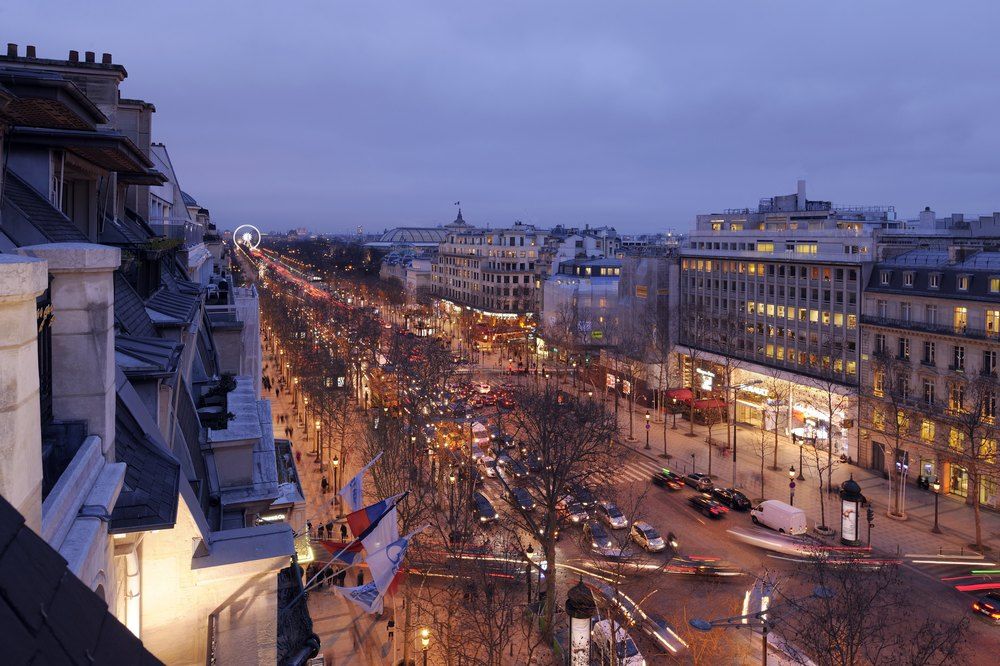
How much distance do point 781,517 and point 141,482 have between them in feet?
93.0

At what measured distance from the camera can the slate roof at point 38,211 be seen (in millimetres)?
9719

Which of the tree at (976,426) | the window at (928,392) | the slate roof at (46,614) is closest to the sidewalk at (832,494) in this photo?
the tree at (976,426)

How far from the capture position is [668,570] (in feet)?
84.5

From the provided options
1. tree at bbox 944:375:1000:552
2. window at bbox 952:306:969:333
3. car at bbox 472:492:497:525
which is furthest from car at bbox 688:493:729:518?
window at bbox 952:306:969:333

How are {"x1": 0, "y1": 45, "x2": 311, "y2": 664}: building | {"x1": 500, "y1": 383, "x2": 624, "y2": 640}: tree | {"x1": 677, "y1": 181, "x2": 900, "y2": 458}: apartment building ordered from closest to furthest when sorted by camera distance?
{"x1": 0, "y1": 45, "x2": 311, "y2": 664}: building < {"x1": 500, "y1": 383, "x2": 624, "y2": 640}: tree < {"x1": 677, "y1": 181, "x2": 900, "y2": 458}: apartment building

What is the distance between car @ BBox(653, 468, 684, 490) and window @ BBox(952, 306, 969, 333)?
16.2 metres

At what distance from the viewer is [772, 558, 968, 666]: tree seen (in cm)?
1488

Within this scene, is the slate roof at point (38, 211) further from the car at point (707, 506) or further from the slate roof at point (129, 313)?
the car at point (707, 506)

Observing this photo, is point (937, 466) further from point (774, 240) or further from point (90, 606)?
point (90, 606)

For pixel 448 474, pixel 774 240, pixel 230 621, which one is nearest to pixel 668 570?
pixel 448 474

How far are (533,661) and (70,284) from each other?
59.7 feet

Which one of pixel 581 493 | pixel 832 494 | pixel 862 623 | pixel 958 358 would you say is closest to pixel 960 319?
pixel 958 358

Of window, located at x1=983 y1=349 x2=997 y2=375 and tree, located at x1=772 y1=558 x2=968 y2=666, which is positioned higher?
window, located at x1=983 y1=349 x2=997 y2=375

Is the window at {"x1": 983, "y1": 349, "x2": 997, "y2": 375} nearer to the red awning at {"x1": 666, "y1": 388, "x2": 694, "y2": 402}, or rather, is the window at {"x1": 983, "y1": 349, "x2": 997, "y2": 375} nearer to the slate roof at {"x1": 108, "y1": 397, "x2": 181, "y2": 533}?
the red awning at {"x1": 666, "y1": 388, "x2": 694, "y2": 402}
